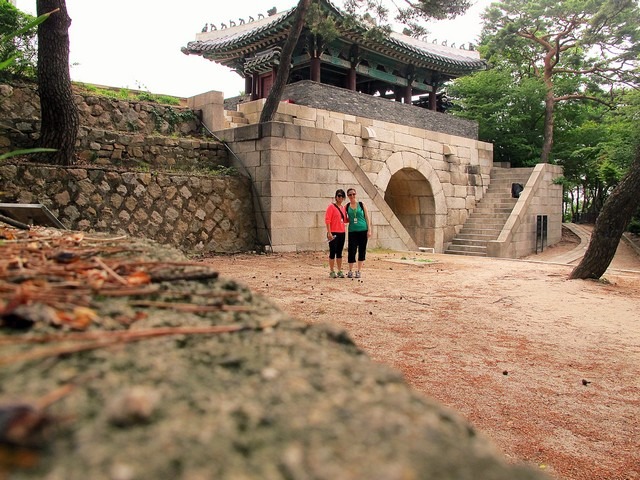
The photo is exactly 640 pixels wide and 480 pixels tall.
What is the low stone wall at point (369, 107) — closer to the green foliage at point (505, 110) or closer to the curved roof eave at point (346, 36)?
the curved roof eave at point (346, 36)

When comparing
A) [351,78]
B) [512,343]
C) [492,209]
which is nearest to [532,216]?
[492,209]

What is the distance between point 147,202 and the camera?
9.31 m

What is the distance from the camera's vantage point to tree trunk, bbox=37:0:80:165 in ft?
28.1

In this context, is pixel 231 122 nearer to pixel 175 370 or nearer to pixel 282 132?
pixel 282 132

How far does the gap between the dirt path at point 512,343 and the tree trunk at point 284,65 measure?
171 inches

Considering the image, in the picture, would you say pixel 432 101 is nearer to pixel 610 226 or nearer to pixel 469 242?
pixel 469 242

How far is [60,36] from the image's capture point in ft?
28.3

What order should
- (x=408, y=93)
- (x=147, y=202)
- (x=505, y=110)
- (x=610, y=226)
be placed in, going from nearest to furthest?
(x=610, y=226)
(x=147, y=202)
(x=408, y=93)
(x=505, y=110)

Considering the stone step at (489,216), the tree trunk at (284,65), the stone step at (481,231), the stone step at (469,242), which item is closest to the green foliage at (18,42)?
the tree trunk at (284,65)

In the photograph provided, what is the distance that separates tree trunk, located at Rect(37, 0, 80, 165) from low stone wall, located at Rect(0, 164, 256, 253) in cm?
62

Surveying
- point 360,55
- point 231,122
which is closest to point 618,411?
point 231,122

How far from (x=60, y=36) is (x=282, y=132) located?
4.16 metres

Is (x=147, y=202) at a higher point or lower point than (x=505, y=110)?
lower

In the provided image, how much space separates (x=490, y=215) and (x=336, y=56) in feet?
25.7
